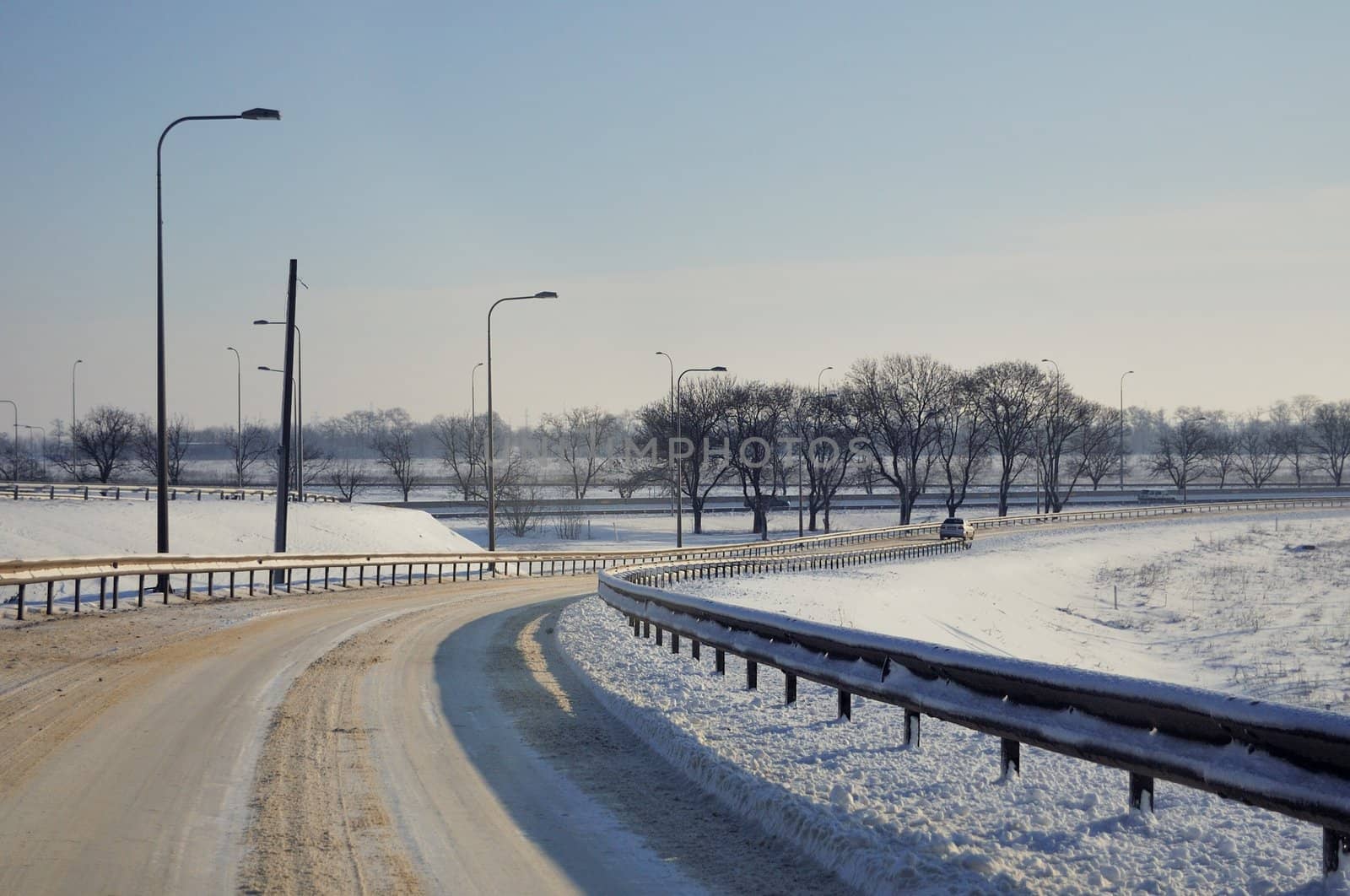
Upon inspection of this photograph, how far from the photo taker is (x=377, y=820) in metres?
6.90

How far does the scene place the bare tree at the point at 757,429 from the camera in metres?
84.6

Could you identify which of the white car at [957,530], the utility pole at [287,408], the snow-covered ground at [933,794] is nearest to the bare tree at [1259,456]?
the white car at [957,530]

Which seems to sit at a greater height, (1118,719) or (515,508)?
(1118,719)

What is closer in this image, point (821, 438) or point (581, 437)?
point (821, 438)

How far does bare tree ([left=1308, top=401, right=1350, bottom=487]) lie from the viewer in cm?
13725

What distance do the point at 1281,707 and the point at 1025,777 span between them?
2.86 metres

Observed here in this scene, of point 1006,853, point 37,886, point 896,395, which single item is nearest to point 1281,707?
point 1006,853

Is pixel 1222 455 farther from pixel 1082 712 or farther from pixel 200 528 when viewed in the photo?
pixel 1082 712

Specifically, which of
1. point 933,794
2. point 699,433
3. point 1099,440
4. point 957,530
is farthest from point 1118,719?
point 1099,440

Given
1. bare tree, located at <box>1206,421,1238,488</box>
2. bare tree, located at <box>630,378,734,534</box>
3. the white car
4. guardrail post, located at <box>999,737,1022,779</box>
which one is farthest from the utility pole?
bare tree, located at <box>1206,421,1238,488</box>

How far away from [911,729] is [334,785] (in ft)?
14.6

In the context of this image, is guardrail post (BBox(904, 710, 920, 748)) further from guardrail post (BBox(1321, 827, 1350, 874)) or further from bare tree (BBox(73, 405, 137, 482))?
bare tree (BBox(73, 405, 137, 482))

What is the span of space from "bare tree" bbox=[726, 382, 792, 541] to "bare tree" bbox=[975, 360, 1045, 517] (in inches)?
656

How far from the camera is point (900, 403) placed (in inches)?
3479
